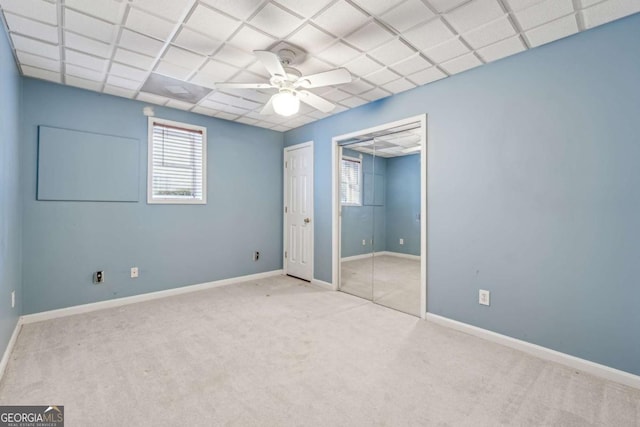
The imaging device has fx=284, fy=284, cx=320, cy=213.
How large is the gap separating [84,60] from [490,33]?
346 centimetres

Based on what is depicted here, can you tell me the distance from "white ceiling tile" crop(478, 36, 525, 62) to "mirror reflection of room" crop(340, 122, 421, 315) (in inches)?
53.8

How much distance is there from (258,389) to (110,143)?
10.7 ft

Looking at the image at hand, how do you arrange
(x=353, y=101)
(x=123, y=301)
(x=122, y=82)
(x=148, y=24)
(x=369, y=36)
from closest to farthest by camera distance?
(x=148, y=24), (x=369, y=36), (x=122, y=82), (x=123, y=301), (x=353, y=101)

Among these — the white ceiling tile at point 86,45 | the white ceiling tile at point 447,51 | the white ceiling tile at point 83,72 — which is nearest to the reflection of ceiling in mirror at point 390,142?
the white ceiling tile at point 447,51

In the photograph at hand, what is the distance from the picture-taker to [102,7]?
1.90 meters

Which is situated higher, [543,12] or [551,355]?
[543,12]

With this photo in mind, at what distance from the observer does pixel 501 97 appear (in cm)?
256

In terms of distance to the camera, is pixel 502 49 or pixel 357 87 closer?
pixel 502 49

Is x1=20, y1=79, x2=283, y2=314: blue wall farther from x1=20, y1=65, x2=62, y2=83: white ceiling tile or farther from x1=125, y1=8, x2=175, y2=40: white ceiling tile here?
x1=125, y1=8, x2=175, y2=40: white ceiling tile

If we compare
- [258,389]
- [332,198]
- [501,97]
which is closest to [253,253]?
[332,198]

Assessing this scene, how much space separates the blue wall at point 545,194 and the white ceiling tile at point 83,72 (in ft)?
11.0

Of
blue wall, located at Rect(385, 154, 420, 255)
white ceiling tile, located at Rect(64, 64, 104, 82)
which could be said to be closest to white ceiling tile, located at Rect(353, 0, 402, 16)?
blue wall, located at Rect(385, 154, 420, 255)

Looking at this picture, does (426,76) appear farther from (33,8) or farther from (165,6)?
(33,8)

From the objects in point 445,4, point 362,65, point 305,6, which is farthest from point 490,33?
point 305,6
